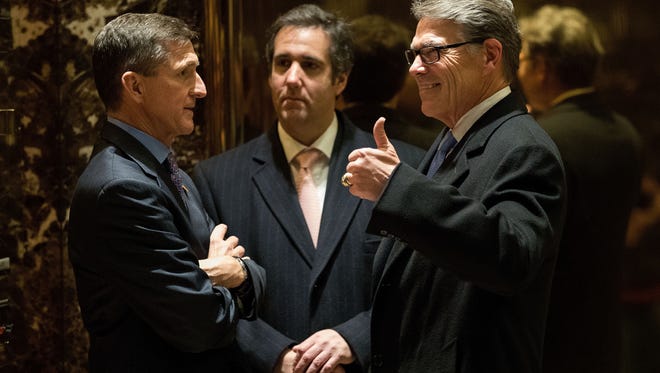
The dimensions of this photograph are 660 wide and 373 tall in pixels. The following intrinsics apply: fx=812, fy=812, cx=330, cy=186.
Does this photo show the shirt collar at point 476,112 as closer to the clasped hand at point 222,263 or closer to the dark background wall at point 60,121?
the clasped hand at point 222,263

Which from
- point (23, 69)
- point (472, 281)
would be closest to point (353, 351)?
point (472, 281)

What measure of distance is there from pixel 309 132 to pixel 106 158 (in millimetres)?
965

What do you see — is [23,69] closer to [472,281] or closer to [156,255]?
[156,255]

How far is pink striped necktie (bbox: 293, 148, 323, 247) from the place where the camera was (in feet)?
9.48

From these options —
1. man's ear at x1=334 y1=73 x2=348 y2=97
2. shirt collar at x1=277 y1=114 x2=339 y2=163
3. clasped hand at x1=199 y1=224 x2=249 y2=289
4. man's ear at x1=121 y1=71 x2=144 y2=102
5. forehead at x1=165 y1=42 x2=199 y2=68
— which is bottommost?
clasped hand at x1=199 y1=224 x2=249 y2=289

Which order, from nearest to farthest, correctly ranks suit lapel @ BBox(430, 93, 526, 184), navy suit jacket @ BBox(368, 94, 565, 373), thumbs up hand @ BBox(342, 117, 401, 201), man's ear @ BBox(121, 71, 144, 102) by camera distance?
navy suit jacket @ BBox(368, 94, 565, 373) → thumbs up hand @ BBox(342, 117, 401, 201) → suit lapel @ BBox(430, 93, 526, 184) → man's ear @ BBox(121, 71, 144, 102)

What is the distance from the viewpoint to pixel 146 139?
7.58ft

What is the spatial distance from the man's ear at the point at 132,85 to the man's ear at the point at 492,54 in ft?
3.17

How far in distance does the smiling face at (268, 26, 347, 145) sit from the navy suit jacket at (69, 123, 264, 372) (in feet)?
2.53

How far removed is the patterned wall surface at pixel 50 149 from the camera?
3369 mm

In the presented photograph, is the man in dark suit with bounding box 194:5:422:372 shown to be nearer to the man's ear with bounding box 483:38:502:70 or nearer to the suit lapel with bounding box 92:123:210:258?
the suit lapel with bounding box 92:123:210:258

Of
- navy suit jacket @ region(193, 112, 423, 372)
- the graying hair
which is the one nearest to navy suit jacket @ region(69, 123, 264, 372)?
navy suit jacket @ region(193, 112, 423, 372)

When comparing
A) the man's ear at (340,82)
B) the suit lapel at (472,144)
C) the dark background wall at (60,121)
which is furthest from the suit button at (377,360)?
the dark background wall at (60,121)

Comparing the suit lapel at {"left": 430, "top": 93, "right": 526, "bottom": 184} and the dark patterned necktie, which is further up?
the suit lapel at {"left": 430, "top": 93, "right": 526, "bottom": 184}
